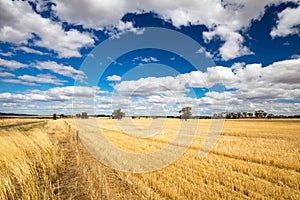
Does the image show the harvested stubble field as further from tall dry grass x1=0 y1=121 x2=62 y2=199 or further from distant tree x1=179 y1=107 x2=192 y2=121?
distant tree x1=179 y1=107 x2=192 y2=121

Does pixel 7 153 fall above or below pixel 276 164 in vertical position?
above

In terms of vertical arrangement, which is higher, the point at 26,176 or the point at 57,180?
the point at 26,176

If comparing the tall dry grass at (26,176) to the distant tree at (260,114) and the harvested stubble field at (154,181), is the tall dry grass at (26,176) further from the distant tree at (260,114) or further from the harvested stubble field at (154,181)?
the distant tree at (260,114)

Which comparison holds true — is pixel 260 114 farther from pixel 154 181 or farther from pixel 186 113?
pixel 154 181

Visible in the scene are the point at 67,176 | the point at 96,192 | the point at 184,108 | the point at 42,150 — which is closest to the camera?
the point at 96,192

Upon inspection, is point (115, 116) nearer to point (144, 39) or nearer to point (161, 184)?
point (144, 39)

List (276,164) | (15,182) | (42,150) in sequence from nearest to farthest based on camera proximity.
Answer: (15,182) → (276,164) → (42,150)

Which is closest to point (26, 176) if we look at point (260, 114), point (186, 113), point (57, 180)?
point (57, 180)

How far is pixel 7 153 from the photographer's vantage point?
963 centimetres

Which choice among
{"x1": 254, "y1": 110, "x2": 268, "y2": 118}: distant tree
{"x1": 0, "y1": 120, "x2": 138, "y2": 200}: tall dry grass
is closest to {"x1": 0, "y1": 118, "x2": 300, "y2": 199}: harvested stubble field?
{"x1": 0, "y1": 120, "x2": 138, "y2": 200}: tall dry grass

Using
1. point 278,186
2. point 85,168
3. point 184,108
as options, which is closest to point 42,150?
point 85,168

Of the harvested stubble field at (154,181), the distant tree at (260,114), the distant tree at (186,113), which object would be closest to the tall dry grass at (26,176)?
the harvested stubble field at (154,181)

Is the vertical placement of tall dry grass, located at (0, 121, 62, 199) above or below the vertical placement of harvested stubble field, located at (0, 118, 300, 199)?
above

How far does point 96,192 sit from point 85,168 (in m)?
3.55
